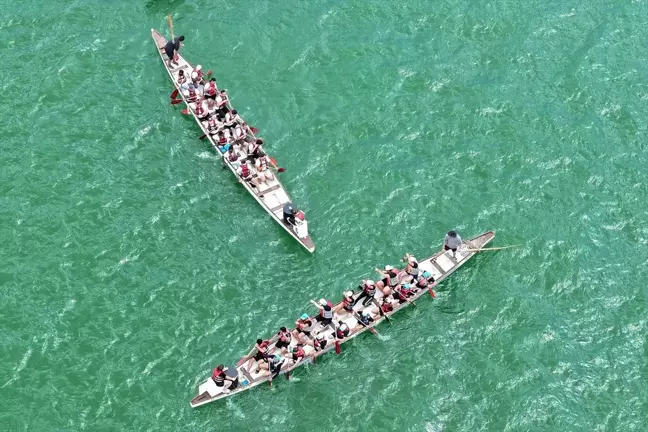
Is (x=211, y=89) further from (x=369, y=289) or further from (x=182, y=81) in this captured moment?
(x=369, y=289)

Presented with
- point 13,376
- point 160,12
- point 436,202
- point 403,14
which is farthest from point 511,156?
point 13,376

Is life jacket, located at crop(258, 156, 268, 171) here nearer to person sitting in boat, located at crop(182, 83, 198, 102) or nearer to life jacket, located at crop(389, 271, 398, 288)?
person sitting in boat, located at crop(182, 83, 198, 102)

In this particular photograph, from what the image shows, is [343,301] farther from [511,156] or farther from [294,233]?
[511,156]

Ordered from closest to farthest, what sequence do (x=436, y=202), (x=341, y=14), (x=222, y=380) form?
(x=222, y=380)
(x=436, y=202)
(x=341, y=14)

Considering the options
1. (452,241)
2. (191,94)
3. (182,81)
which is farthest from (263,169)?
(452,241)

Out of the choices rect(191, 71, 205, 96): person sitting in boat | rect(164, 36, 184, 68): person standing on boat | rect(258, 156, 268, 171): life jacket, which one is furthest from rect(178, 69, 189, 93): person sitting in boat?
rect(258, 156, 268, 171): life jacket
